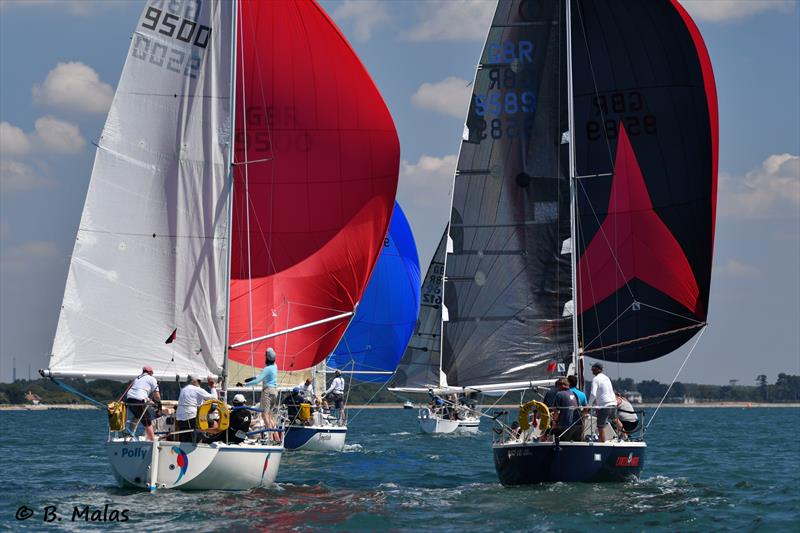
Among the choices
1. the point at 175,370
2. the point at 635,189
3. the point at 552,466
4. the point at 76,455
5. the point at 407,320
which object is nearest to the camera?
the point at 552,466

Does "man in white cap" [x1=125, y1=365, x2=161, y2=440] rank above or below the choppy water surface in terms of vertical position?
→ above

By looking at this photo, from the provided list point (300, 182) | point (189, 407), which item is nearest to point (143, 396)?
point (189, 407)

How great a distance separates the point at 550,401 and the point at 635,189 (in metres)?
5.08

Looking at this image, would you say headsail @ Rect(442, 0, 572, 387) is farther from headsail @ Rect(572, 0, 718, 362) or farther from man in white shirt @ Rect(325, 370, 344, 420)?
man in white shirt @ Rect(325, 370, 344, 420)

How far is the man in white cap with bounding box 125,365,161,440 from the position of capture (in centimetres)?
2012

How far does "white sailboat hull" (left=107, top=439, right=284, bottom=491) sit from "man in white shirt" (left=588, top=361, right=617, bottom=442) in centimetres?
571

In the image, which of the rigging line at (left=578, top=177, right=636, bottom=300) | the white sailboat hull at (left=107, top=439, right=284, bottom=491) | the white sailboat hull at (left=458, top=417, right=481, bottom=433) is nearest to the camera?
the white sailboat hull at (left=107, top=439, right=284, bottom=491)

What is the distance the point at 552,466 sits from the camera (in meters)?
20.0

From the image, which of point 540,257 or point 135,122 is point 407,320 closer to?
point 540,257

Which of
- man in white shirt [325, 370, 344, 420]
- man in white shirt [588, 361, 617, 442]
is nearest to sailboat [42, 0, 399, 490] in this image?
man in white shirt [588, 361, 617, 442]

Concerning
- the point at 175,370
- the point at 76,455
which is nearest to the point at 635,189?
the point at 175,370

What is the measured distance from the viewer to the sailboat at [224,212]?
2088 cm

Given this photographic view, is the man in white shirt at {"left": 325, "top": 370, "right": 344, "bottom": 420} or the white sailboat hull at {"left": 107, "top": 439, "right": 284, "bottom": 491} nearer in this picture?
the white sailboat hull at {"left": 107, "top": 439, "right": 284, "bottom": 491}

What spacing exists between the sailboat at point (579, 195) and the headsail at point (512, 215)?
3 centimetres
